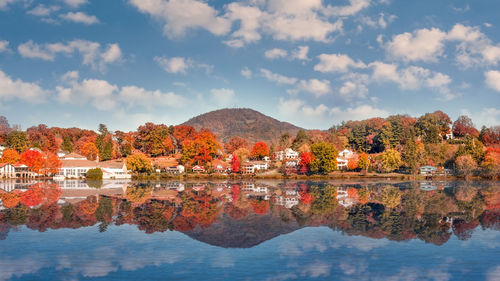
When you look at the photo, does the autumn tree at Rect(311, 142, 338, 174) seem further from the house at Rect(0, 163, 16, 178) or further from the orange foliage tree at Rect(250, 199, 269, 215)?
the house at Rect(0, 163, 16, 178)

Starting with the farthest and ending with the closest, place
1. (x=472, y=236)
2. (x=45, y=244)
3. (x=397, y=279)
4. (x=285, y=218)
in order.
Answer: (x=285, y=218)
(x=472, y=236)
(x=45, y=244)
(x=397, y=279)

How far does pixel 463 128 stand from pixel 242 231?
333 ft

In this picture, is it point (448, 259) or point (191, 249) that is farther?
point (191, 249)

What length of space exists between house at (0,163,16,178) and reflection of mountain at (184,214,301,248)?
66.3 m

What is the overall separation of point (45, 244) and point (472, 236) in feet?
64.0

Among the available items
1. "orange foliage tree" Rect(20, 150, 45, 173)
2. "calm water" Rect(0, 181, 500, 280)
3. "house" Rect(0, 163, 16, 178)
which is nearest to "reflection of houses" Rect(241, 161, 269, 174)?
"orange foliage tree" Rect(20, 150, 45, 173)

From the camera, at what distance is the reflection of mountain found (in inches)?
615

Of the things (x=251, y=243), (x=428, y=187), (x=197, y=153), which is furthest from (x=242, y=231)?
(x=197, y=153)

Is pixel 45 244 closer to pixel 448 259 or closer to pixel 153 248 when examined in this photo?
pixel 153 248

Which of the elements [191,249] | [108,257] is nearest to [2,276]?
[108,257]

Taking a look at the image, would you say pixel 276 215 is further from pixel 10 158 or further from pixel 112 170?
pixel 10 158

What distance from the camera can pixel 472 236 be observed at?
54.9 ft

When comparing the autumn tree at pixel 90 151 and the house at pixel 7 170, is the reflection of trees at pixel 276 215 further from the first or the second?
the autumn tree at pixel 90 151

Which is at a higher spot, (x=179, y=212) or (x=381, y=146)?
(x=381, y=146)
